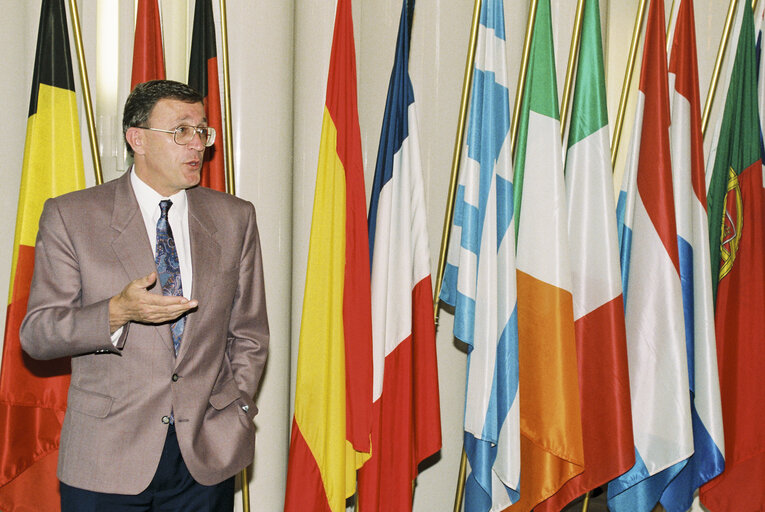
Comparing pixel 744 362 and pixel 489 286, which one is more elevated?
pixel 489 286

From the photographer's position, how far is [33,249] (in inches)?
104

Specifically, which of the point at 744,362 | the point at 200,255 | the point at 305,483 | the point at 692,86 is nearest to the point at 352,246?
the point at 200,255

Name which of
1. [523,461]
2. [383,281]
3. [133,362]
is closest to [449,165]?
[383,281]

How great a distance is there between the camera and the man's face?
213cm

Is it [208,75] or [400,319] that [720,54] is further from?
[208,75]

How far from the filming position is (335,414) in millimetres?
2740

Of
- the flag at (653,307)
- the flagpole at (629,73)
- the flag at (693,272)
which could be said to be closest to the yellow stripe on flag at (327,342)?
the flag at (653,307)

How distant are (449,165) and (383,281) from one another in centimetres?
76

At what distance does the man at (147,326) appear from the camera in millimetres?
1951

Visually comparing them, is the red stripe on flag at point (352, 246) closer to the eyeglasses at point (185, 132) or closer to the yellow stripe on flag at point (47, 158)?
the eyeglasses at point (185, 132)

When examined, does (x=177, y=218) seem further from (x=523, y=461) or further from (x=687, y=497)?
(x=687, y=497)

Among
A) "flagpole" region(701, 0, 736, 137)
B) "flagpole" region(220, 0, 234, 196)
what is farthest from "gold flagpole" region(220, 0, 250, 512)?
"flagpole" region(701, 0, 736, 137)

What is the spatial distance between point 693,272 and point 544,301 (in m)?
0.59

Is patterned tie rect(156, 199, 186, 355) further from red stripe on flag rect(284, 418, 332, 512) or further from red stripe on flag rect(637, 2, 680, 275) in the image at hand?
red stripe on flag rect(637, 2, 680, 275)
